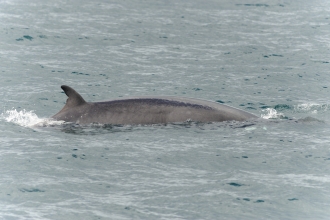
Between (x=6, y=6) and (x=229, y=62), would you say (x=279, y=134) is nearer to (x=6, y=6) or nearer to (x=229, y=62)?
(x=229, y=62)

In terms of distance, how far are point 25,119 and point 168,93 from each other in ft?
21.3

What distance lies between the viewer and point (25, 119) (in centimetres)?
2011

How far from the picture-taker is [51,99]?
906 inches

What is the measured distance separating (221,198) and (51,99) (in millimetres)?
10868

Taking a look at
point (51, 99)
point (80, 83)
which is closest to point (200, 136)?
point (51, 99)

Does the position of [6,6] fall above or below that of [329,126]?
above

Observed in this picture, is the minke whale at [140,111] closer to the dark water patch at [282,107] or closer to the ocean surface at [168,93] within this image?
the ocean surface at [168,93]

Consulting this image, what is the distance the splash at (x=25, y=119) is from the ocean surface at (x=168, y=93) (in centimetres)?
6

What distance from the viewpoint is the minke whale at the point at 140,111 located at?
18812 mm

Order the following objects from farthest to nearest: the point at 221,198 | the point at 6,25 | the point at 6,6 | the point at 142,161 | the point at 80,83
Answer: the point at 6,6 → the point at 6,25 → the point at 80,83 → the point at 142,161 → the point at 221,198

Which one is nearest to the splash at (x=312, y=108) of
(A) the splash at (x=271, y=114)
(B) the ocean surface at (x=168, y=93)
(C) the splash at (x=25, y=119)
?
(B) the ocean surface at (x=168, y=93)

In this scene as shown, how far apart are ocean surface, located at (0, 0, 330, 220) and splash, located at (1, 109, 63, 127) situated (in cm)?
6

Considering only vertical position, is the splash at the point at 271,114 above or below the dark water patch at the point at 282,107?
below

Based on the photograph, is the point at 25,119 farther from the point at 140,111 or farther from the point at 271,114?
the point at 271,114
